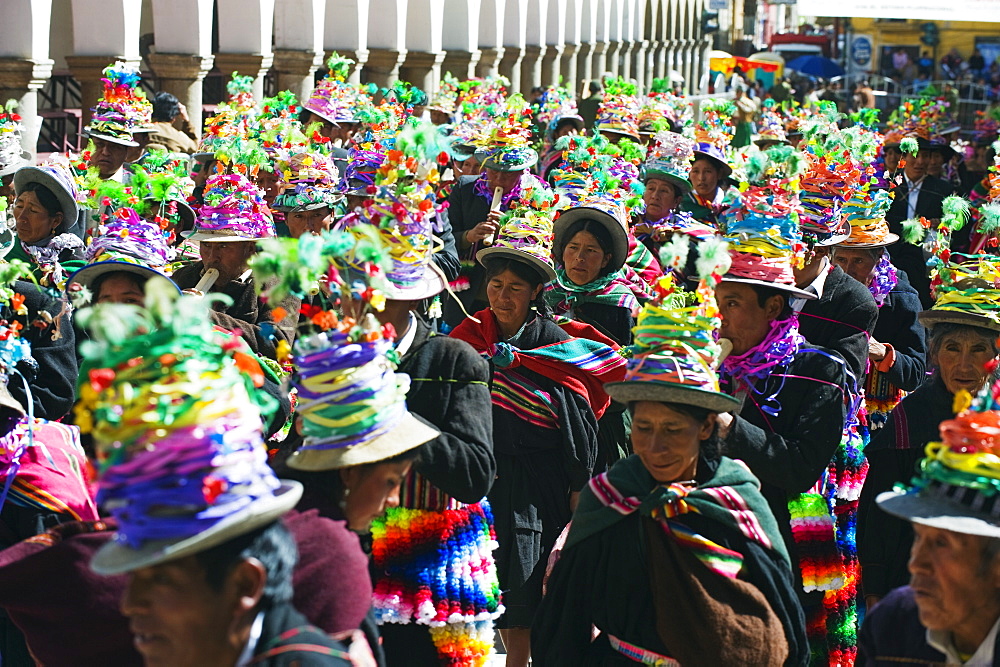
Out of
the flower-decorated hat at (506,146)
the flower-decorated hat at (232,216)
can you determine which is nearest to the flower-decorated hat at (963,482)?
the flower-decorated hat at (232,216)

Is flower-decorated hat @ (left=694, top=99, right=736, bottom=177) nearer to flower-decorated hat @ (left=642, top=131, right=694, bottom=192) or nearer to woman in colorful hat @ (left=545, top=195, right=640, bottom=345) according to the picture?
flower-decorated hat @ (left=642, top=131, right=694, bottom=192)

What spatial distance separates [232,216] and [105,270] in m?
1.36

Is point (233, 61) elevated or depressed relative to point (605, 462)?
elevated

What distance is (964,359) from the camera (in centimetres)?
593

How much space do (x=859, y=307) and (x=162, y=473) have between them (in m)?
4.33

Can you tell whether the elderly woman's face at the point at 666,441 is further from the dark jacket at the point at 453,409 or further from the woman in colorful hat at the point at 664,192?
the woman in colorful hat at the point at 664,192

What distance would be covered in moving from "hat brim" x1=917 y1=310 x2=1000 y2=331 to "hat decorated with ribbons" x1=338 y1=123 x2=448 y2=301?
226cm

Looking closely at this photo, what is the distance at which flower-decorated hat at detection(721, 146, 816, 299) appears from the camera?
593 cm

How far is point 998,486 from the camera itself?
3566 mm

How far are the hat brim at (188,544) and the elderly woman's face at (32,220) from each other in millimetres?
4771

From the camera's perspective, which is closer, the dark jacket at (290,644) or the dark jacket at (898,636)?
the dark jacket at (290,644)

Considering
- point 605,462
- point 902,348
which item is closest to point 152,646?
point 605,462

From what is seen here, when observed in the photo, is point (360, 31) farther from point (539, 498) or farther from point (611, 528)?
point (611, 528)

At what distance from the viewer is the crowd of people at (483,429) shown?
3055 millimetres
